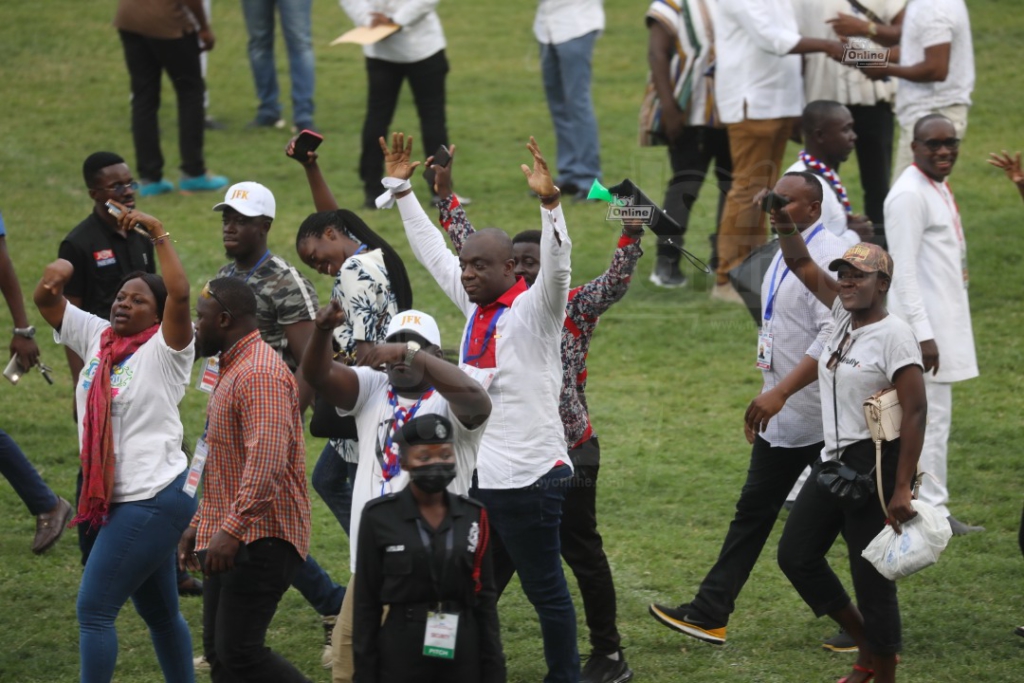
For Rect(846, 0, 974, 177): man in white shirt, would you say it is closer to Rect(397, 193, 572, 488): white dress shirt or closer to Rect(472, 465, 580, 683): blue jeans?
Rect(397, 193, 572, 488): white dress shirt

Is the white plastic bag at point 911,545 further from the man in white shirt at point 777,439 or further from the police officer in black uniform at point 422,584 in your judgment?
the police officer in black uniform at point 422,584

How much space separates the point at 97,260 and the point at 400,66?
569 centimetres

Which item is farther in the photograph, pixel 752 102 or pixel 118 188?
pixel 752 102

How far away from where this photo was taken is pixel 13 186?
43.0 ft

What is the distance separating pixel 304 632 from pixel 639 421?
3.25 m

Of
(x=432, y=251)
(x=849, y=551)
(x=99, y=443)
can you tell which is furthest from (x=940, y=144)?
(x=99, y=443)

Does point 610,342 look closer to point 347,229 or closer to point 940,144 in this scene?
point 940,144

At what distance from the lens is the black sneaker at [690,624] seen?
6.34 m

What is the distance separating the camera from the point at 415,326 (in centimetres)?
483

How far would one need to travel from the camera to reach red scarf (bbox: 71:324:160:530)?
541cm

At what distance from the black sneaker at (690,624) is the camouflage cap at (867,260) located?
1732mm

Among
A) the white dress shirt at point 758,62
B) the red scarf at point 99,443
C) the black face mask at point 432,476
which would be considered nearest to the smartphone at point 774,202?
the black face mask at point 432,476

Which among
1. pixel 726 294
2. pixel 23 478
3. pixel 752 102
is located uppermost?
pixel 752 102

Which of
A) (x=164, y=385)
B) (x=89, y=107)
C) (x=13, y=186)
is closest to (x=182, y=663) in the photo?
(x=164, y=385)
